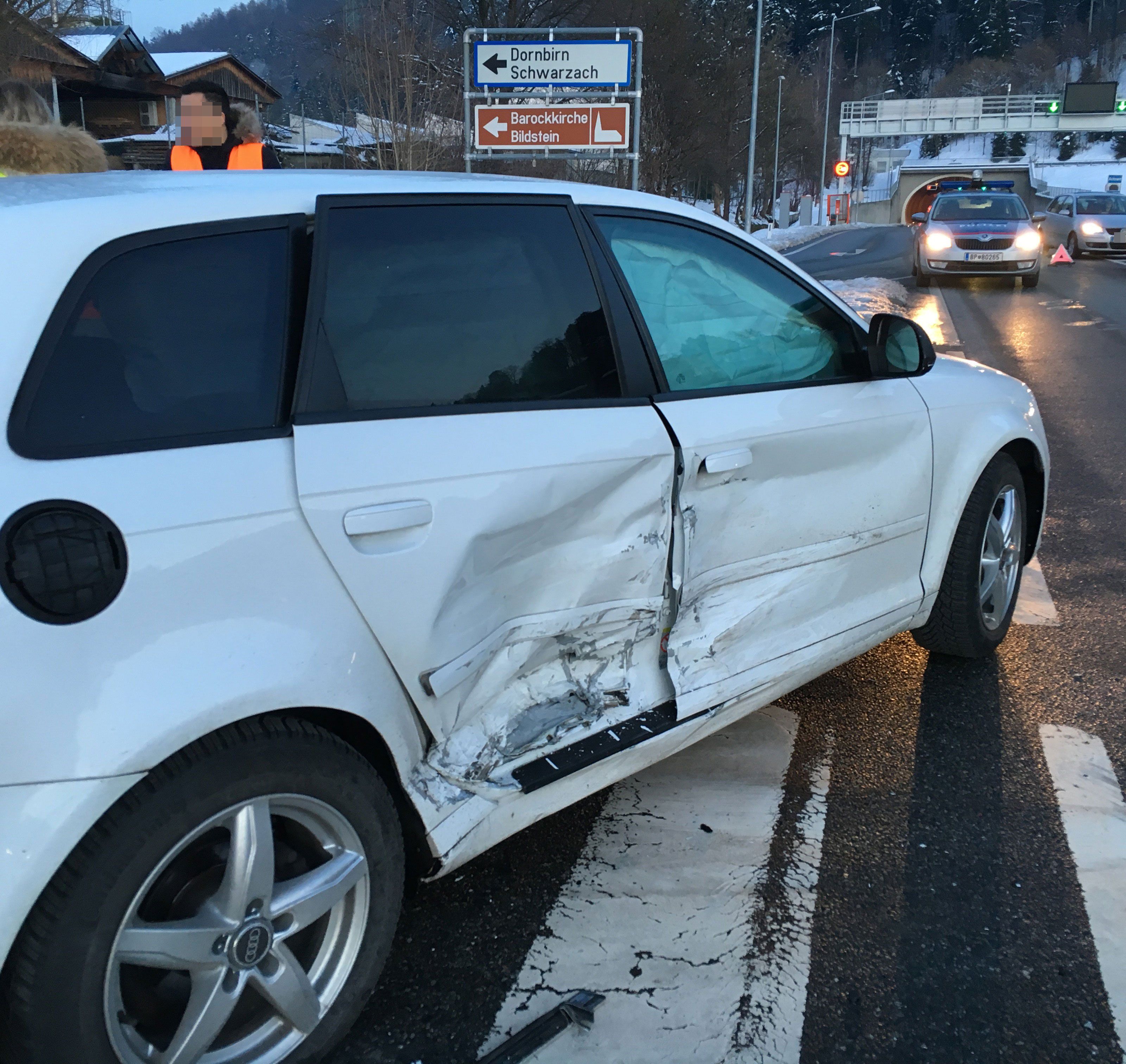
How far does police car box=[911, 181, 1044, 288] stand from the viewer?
2008 cm

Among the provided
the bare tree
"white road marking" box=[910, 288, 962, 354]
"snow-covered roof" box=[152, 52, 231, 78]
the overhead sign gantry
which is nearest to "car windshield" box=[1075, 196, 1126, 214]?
"white road marking" box=[910, 288, 962, 354]

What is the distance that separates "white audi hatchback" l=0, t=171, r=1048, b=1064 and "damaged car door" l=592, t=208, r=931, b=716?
0.01 m

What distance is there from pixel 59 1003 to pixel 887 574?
2.61m

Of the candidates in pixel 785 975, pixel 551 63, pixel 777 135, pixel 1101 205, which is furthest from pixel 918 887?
pixel 777 135

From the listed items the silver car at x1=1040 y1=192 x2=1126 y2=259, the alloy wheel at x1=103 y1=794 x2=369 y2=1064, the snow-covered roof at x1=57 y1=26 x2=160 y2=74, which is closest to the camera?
the alloy wheel at x1=103 y1=794 x2=369 y2=1064

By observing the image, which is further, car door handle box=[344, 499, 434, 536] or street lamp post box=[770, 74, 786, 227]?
street lamp post box=[770, 74, 786, 227]

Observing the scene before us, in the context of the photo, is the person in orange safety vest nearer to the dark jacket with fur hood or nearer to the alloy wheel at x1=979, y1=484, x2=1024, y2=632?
the dark jacket with fur hood

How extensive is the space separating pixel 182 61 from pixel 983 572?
63.2m

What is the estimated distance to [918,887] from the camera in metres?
2.80

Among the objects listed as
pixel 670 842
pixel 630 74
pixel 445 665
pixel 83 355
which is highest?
pixel 630 74

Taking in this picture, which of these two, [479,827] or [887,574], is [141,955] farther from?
[887,574]

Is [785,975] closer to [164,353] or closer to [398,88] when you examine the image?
[164,353]

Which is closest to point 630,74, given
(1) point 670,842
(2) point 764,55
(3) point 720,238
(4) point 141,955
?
(3) point 720,238

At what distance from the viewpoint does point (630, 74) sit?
562 inches
